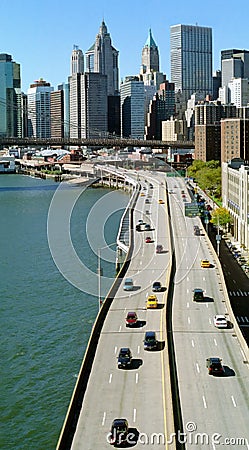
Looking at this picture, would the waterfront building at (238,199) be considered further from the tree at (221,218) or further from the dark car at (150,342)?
the dark car at (150,342)

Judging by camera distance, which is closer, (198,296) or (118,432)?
(118,432)

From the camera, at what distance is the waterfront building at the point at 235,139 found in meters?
29.4

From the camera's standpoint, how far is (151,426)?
532 cm

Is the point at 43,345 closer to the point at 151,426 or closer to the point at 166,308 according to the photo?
the point at 166,308

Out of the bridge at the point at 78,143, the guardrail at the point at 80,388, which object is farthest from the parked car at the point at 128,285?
the bridge at the point at 78,143

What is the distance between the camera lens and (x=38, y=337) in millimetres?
8625

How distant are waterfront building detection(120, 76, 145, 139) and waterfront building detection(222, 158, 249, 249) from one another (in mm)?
59972

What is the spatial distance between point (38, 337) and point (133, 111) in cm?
7145

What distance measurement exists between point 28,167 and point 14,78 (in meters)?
24.0

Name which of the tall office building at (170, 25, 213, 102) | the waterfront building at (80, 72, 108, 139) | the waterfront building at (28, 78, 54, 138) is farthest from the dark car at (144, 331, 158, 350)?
the tall office building at (170, 25, 213, 102)

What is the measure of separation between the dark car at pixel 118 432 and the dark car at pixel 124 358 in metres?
1.31

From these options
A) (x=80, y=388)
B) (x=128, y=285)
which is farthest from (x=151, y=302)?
(x=80, y=388)

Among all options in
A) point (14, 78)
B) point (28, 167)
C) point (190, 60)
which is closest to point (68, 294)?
point (28, 167)

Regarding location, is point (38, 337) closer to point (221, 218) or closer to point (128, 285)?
point (128, 285)
